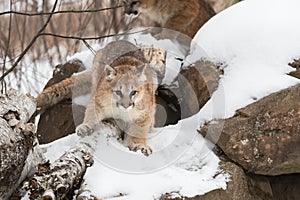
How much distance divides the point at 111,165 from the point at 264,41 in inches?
63.1

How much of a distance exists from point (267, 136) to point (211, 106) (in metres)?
0.50

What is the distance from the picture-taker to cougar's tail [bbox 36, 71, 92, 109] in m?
4.29

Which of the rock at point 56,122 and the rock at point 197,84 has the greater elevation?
the rock at point 197,84

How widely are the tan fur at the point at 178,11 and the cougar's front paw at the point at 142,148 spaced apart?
2119mm

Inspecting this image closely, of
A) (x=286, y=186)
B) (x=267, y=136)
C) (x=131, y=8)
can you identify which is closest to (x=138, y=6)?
(x=131, y=8)

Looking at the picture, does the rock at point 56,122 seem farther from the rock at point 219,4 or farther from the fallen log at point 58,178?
the rock at point 219,4

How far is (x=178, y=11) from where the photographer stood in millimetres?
5305

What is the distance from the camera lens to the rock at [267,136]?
321 cm

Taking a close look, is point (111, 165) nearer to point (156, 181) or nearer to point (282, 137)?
point (156, 181)

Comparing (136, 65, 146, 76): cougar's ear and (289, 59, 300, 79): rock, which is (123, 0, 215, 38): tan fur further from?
(289, 59, 300, 79): rock

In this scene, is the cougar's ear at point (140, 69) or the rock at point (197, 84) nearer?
the cougar's ear at point (140, 69)

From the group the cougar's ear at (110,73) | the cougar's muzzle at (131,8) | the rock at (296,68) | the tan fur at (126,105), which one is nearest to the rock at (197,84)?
the tan fur at (126,105)

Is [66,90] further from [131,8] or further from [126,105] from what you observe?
[131,8]

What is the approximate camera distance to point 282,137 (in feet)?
10.6
